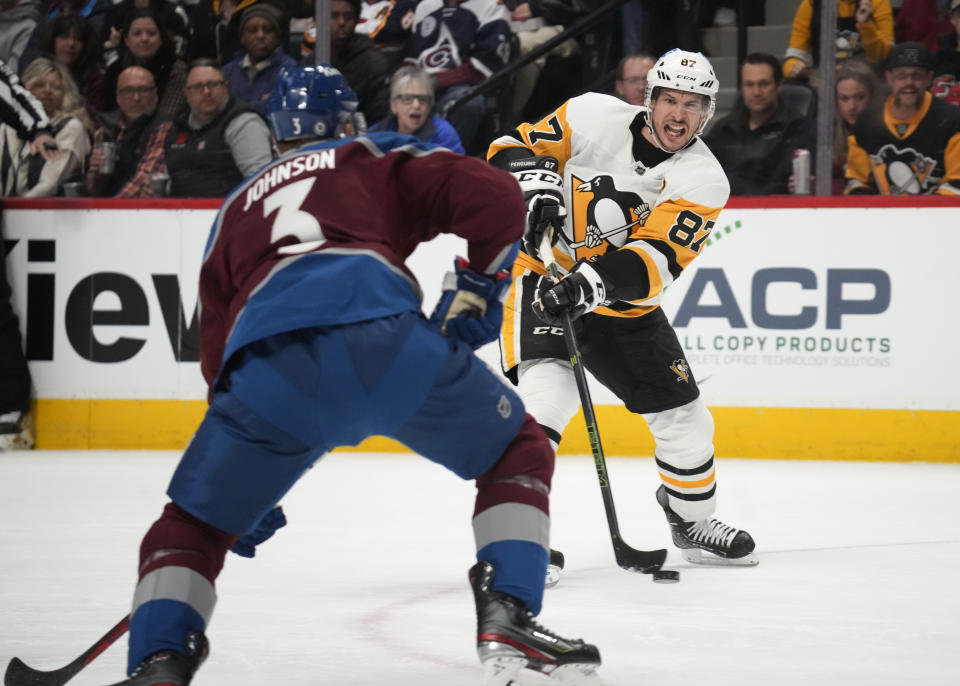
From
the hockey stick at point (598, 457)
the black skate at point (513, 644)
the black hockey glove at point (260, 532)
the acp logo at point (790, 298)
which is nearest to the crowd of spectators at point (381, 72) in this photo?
the acp logo at point (790, 298)

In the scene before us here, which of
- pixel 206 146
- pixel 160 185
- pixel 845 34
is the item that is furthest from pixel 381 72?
pixel 845 34

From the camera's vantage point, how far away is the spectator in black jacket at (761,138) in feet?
18.1

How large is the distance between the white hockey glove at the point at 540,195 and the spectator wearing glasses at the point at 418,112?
2.21 metres

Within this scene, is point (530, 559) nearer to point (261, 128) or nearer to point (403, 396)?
point (403, 396)

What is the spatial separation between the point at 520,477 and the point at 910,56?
3863 mm

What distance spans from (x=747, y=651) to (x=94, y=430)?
12.9 feet

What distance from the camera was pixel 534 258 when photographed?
364cm

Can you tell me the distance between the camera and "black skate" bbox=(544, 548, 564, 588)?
326 cm

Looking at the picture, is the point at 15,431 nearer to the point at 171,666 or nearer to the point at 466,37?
the point at 466,37

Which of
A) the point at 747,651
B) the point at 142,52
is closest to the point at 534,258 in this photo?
the point at 747,651

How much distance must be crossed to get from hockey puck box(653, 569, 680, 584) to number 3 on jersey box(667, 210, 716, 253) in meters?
0.82

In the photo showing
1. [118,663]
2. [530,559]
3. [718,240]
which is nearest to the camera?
[530,559]

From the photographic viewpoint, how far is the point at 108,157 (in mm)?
6090

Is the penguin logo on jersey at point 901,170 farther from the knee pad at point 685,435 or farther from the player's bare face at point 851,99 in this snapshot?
the knee pad at point 685,435
